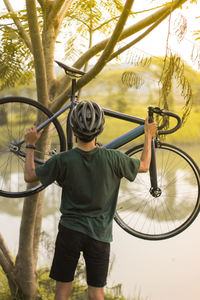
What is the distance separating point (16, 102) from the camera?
2.59 metres

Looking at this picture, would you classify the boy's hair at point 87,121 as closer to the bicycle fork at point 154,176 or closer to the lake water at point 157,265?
the bicycle fork at point 154,176

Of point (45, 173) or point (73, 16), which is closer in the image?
point (45, 173)

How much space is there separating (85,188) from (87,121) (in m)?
0.31

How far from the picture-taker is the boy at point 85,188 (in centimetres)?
206

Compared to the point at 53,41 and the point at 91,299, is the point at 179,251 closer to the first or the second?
the point at 53,41

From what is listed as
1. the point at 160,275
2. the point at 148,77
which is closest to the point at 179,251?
the point at 160,275

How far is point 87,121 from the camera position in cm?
203

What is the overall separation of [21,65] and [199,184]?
241cm

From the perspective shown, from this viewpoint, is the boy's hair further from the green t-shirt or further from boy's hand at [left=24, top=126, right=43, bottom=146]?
boy's hand at [left=24, top=126, right=43, bottom=146]

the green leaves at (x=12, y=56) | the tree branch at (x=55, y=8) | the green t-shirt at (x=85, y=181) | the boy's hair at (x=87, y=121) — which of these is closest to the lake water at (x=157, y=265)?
the green leaves at (x=12, y=56)

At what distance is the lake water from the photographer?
17.0ft

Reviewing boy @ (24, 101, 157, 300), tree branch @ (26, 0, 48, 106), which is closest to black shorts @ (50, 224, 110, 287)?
boy @ (24, 101, 157, 300)

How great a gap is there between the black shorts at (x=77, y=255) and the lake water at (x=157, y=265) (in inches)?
126

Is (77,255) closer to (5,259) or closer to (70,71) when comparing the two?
(70,71)
